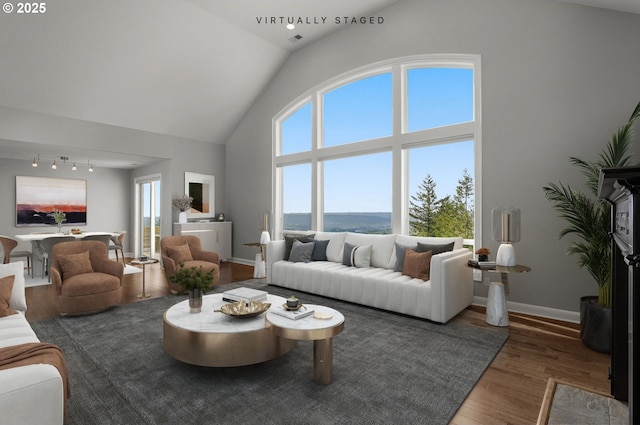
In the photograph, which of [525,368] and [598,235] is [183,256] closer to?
[525,368]

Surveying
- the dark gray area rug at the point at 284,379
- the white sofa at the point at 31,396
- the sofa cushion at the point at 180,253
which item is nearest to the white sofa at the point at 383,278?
the dark gray area rug at the point at 284,379

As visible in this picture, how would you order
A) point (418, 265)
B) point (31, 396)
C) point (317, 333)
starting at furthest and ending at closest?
point (418, 265)
point (317, 333)
point (31, 396)

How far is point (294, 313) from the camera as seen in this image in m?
2.51

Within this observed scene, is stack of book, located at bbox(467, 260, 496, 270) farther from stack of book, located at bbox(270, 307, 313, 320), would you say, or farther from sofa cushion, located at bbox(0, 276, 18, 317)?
sofa cushion, located at bbox(0, 276, 18, 317)

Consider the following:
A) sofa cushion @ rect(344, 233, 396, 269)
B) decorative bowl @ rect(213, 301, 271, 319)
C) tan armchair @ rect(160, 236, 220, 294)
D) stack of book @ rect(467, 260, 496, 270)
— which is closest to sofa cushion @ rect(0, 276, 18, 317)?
decorative bowl @ rect(213, 301, 271, 319)

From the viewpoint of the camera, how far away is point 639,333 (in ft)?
3.80

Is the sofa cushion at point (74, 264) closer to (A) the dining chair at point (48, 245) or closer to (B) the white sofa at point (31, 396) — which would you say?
(A) the dining chair at point (48, 245)

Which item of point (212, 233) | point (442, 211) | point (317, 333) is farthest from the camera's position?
point (212, 233)

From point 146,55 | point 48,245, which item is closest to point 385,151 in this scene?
point 146,55

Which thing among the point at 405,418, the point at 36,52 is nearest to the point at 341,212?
the point at 405,418

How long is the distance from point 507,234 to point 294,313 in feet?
8.92

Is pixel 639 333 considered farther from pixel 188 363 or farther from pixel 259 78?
pixel 259 78

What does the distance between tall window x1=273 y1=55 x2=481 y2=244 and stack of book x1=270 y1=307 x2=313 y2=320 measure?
284 centimetres

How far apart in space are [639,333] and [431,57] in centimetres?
449
